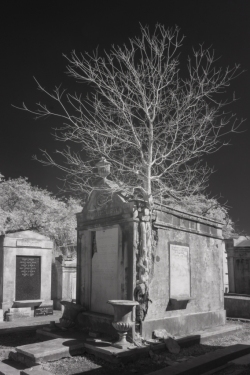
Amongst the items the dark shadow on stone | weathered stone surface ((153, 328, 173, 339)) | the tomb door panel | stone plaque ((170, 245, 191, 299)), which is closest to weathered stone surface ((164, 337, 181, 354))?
weathered stone surface ((153, 328, 173, 339))

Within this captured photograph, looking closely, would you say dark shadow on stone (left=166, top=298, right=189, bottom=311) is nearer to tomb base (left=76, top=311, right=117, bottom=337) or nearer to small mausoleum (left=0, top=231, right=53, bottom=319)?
tomb base (left=76, top=311, right=117, bottom=337)

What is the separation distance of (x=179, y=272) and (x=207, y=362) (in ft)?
→ 10.1

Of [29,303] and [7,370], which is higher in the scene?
[29,303]

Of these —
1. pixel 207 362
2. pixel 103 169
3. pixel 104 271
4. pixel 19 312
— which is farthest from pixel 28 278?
pixel 207 362

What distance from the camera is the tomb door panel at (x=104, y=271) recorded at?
9198 mm

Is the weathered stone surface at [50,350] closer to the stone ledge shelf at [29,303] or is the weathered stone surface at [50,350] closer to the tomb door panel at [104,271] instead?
the tomb door panel at [104,271]

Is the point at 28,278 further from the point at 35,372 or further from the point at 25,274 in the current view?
the point at 35,372

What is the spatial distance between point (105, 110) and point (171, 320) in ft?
20.5

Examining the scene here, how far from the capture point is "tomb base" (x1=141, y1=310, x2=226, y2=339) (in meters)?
8.50

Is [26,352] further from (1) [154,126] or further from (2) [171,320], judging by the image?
(1) [154,126]

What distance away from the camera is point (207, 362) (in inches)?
275

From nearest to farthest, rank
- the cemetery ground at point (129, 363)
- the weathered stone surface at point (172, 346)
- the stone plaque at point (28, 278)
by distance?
1. the cemetery ground at point (129, 363)
2. the weathered stone surface at point (172, 346)
3. the stone plaque at point (28, 278)

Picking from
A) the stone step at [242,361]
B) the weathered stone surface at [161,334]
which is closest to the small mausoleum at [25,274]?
the weathered stone surface at [161,334]

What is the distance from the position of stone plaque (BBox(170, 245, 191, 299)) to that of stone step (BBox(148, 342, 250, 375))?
6.74 ft
